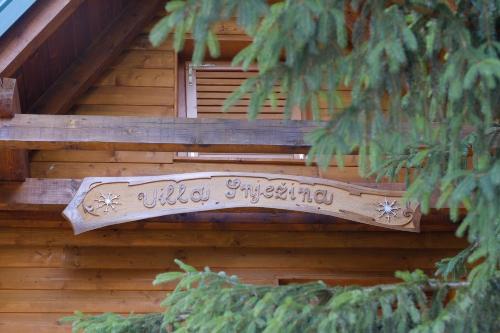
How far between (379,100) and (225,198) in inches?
99.9

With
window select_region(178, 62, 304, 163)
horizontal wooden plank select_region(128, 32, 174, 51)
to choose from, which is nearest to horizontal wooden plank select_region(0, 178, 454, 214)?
window select_region(178, 62, 304, 163)

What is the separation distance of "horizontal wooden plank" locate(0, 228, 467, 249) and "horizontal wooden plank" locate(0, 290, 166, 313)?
34 centimetres

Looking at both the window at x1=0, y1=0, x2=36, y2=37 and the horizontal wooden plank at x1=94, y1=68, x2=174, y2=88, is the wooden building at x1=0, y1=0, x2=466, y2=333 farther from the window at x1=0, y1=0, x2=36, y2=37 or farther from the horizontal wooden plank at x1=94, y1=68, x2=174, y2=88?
the window at x1=0, y1=0, x2=36, y2=37

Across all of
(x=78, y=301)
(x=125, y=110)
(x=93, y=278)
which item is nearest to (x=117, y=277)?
(x=93, y=278)

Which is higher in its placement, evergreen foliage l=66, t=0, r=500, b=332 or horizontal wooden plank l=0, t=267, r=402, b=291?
evergreen foliage l=66, t=0, r=500, b=332

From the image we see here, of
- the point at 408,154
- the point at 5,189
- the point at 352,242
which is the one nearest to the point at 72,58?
the point at 5,189

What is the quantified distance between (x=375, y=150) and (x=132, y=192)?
267cm

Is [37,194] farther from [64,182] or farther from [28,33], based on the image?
[28,33]

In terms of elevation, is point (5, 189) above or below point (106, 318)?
above

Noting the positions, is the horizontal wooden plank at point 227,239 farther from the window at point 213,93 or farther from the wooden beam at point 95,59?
the wooden beam at point 95,59

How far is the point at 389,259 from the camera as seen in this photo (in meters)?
6.54

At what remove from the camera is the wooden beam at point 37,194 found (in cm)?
576

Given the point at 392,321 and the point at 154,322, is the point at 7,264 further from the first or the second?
the point at 392,321

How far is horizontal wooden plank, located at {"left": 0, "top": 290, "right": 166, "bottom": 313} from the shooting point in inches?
243
